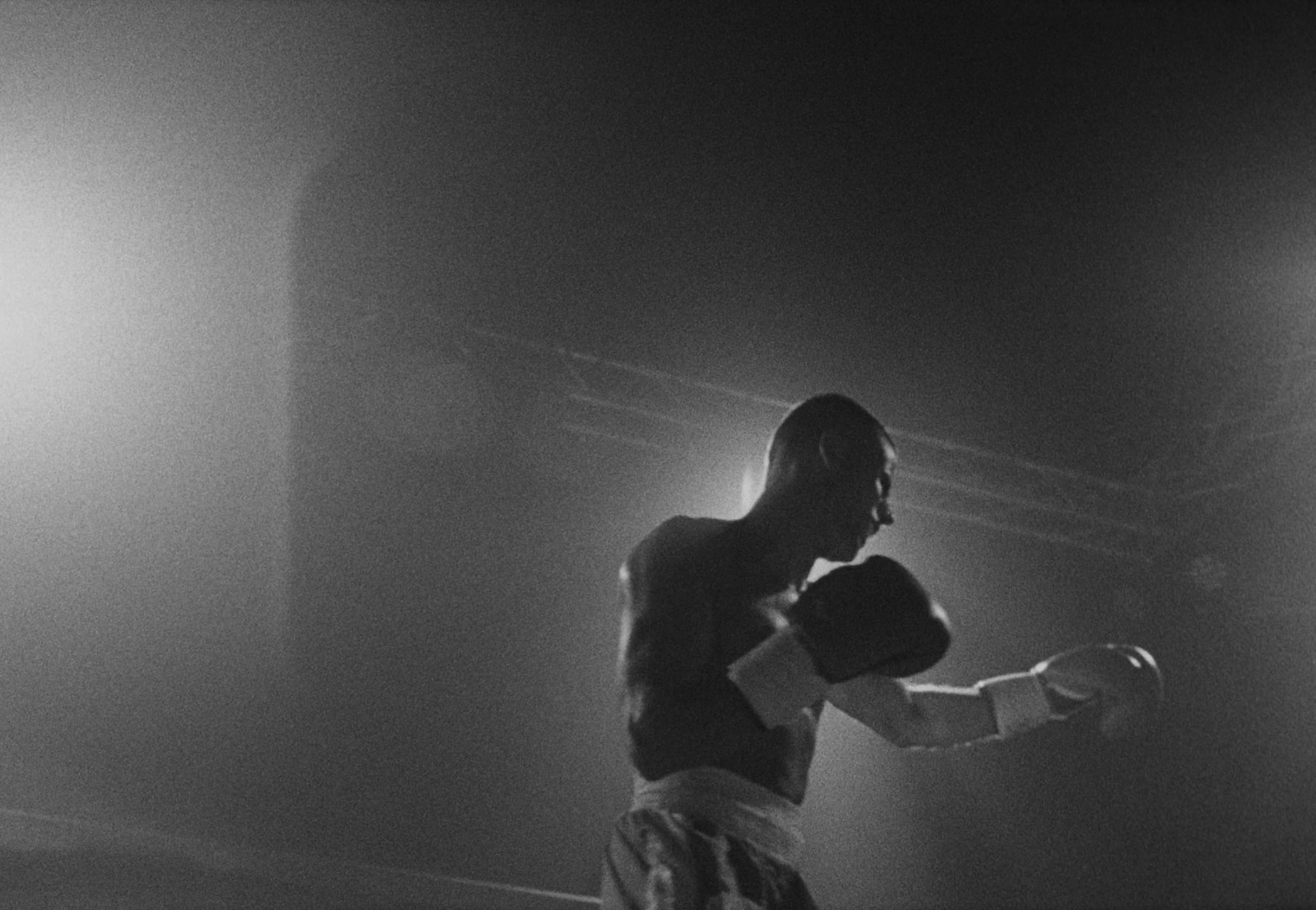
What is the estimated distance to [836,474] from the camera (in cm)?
223

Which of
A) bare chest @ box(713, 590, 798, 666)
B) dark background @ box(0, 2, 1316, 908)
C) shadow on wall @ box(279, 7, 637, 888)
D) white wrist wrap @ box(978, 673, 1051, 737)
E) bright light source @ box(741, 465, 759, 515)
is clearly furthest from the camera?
shadow on wall @ box(279, 7, 637, 888)

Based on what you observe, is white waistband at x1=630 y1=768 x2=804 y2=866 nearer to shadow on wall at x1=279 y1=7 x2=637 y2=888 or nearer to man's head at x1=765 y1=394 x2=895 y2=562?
man's head at x1=765 y1=394 x2=895 y2=562

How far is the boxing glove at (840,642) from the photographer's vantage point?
1.94 metres

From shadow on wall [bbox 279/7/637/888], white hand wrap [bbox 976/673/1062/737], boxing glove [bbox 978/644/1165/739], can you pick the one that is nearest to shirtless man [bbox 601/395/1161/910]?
white hand wrap [bbox 976/673/1062/737]

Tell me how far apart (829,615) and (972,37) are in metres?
3.31

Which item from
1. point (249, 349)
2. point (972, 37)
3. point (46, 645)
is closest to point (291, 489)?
point (249, 349)

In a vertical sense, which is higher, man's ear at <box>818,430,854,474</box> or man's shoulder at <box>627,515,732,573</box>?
man's ear at <box>818,430,854,474</box>

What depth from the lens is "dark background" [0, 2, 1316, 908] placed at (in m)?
4.88

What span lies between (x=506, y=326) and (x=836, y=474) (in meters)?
3.79

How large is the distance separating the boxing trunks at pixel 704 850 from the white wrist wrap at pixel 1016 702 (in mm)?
485

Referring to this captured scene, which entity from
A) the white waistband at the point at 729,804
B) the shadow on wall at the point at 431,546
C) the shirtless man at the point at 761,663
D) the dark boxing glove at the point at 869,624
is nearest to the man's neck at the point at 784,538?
the shirtless man at the point at 761,663

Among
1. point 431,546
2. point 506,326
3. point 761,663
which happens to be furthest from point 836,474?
point 431,546

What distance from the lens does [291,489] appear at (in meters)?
5.64

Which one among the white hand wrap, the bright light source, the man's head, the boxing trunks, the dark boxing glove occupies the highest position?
the bright light source
